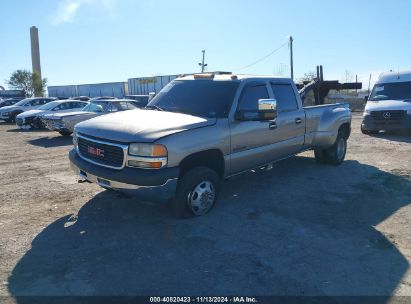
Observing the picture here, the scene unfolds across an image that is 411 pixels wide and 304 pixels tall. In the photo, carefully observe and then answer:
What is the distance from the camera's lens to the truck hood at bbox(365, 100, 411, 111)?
1303 centimetres

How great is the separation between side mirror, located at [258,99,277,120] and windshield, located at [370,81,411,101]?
1061 centimetres

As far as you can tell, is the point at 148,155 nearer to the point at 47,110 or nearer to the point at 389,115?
the point at 389,115

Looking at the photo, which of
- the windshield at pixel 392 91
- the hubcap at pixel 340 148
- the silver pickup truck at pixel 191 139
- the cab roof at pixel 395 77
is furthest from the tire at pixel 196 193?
the cab roof at pixel 395 77

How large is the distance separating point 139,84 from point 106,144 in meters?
45.4

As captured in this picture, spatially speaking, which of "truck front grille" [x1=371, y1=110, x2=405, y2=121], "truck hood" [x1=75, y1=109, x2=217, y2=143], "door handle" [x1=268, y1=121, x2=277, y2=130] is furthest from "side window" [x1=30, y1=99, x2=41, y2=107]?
"door handle" [x1=268, y1=121, x2=277, y2=130]

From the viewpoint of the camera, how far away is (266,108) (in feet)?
16.9

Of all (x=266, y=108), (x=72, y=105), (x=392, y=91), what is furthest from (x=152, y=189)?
(x=72, y=105)

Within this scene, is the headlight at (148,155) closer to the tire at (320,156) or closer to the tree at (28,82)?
the tire at (320,156)

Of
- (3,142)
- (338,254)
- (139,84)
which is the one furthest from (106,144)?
(139,84)

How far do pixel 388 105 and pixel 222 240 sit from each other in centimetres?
1132

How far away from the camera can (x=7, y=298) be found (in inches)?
128

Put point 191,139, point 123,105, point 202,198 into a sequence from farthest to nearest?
point 123,105 < point 202,198 < point 191,139

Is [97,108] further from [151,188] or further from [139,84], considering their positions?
[139,84]

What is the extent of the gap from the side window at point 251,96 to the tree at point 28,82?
67.6 meters
